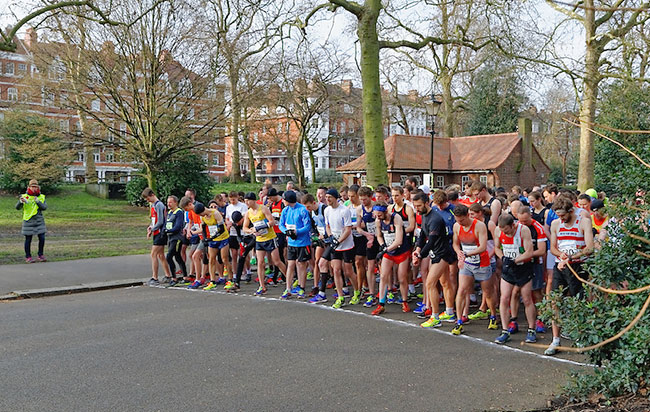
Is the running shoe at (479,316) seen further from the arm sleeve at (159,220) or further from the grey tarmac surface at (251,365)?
the arm sleeve at (159,220)

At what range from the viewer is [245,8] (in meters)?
17.2

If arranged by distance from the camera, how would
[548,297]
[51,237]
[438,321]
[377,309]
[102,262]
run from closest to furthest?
[548,297] < [438,321] < [377,309] < [102,262] < [51,237]

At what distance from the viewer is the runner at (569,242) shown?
23.4 ft

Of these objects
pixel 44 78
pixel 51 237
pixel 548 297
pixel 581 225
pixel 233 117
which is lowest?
pixel 51 237

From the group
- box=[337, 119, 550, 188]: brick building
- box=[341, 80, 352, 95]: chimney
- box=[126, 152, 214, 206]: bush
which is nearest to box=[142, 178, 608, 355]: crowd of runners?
box=[126, 152, 214, 206]: bush

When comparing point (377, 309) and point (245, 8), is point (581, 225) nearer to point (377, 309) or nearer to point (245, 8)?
point (377, 309)

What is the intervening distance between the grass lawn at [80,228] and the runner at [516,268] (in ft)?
38.3

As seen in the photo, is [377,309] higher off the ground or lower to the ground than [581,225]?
lower

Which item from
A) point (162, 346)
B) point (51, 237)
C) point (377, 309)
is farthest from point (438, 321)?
point (51, 237)

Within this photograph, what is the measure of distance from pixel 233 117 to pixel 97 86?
6211mm

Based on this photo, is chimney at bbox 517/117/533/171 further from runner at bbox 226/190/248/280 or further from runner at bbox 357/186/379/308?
runner at bbox 357/186/379/308

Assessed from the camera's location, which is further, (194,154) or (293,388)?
(194,154)

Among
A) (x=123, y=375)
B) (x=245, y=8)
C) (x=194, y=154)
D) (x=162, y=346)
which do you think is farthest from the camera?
(x=194, y=154)

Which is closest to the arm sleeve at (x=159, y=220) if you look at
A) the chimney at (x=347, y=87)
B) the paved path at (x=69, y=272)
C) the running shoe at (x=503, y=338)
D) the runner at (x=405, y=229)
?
the paved path at (x=69, y=272)
